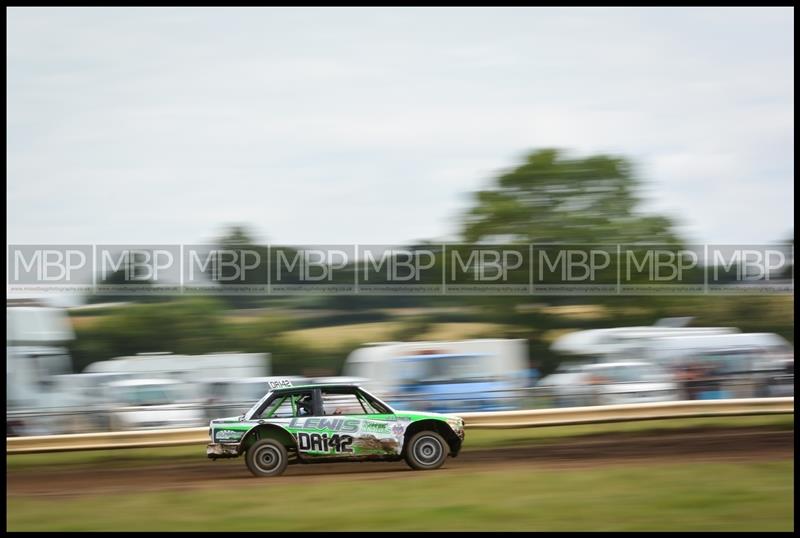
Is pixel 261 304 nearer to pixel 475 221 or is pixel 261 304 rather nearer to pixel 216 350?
pixel 216 350

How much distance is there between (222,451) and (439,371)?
6004mm

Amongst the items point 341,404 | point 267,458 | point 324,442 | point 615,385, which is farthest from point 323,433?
point 615,385

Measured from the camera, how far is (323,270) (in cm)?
1764

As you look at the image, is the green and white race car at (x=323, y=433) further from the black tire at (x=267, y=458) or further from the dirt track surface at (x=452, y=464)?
the dirt track surface at (x=452, y=464)

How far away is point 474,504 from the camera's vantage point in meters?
8.80

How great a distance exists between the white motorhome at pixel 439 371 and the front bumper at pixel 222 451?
4.91 m

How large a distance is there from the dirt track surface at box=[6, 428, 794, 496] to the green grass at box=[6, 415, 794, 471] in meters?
0.26

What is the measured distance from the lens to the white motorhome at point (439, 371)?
15055 millimetres

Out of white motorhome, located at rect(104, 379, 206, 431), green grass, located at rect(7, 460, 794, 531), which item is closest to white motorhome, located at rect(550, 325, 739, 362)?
green grass, located at rect(7, 460, 794, 531)

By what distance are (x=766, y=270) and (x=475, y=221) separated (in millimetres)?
6429

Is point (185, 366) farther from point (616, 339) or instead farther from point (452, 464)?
point (616, 339)

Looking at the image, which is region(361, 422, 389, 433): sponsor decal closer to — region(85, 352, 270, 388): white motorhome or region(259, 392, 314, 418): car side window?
region(259, 392, 314, 418): car side window

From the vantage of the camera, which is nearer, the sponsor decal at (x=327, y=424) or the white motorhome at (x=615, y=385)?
the sponsor decal at (x=327, y=424)

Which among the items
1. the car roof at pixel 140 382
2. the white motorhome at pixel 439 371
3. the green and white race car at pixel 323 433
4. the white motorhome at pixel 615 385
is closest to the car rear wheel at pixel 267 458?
the green and white race car at pixel 323 433
